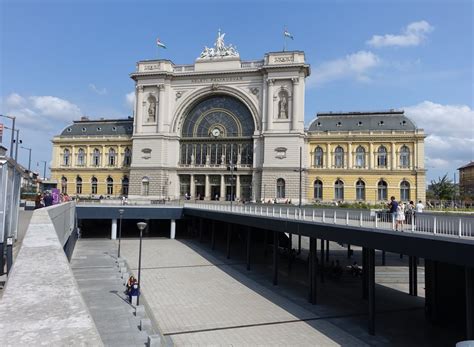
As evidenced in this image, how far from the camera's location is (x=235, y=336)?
1866 centimetres

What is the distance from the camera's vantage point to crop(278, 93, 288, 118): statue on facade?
72.5 m

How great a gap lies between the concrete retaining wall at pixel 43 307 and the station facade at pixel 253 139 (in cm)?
6007

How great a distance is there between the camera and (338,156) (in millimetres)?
75000

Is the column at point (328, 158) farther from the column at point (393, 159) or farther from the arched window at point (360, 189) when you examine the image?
the column at point (393, 159)

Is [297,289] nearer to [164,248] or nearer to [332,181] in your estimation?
[164,248]

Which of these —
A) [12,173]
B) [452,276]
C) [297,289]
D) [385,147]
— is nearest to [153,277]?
[297,289]

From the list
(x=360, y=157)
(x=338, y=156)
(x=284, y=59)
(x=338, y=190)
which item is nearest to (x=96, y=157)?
(x=284, y=59)

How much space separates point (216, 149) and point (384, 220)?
197ft

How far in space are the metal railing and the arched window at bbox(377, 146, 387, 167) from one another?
47907 millimetres

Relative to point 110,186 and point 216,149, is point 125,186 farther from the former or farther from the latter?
point 216,149

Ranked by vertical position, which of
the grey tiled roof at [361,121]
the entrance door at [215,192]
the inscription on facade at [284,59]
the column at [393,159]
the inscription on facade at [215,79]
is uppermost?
the inscription on facade at [284,59]

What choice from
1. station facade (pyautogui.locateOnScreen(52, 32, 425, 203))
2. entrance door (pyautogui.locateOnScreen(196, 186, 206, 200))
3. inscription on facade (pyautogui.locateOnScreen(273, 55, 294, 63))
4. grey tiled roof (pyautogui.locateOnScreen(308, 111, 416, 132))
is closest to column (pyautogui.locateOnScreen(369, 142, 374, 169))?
station facade (pyautogui.locateOnScreen(52, 32, 425, 203))

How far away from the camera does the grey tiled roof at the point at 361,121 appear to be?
243ft

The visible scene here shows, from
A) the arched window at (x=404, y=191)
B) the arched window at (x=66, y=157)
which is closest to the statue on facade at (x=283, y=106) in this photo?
the arched window at (x=404, y=191)
